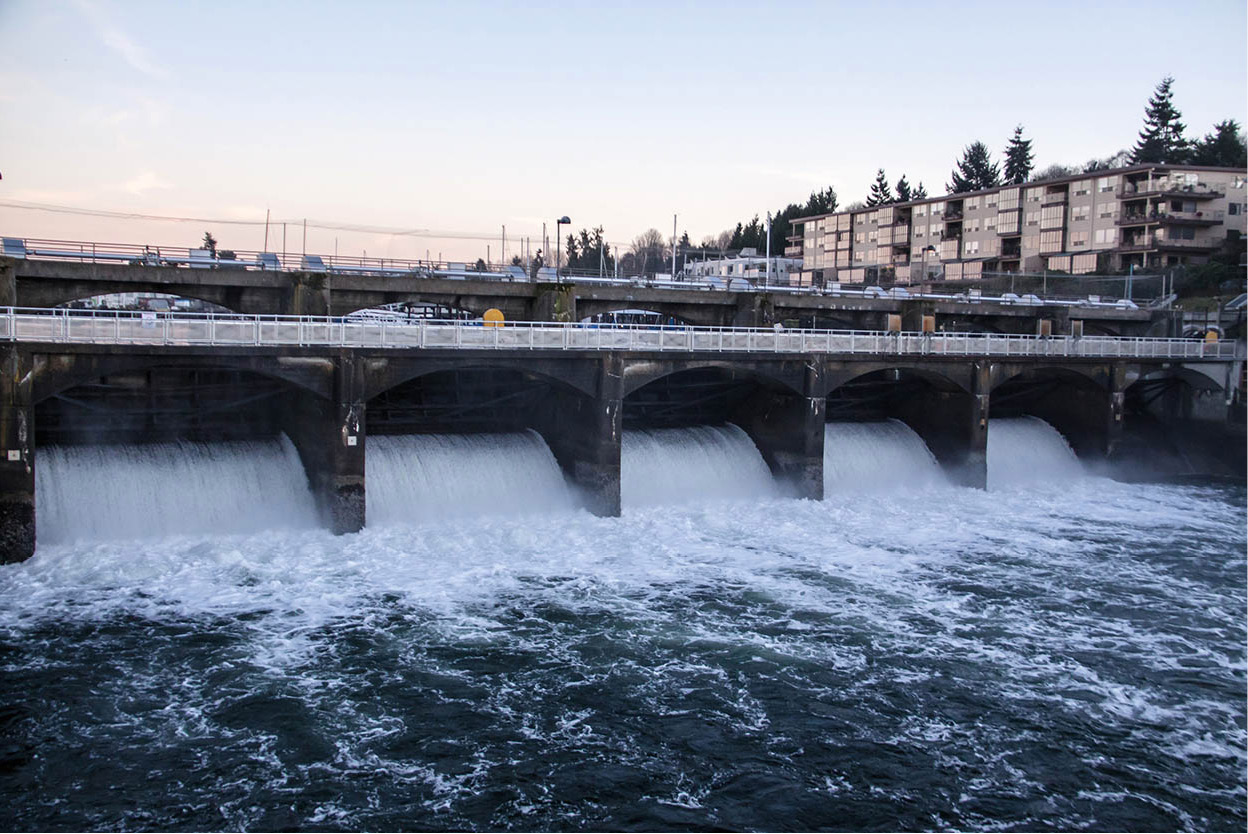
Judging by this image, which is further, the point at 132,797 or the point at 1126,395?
the point at 1126,395

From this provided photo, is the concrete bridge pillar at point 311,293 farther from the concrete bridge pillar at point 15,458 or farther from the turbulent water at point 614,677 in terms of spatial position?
the concrete bridge pillar at point 15,458

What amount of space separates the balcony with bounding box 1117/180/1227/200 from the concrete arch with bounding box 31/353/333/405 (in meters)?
85.7

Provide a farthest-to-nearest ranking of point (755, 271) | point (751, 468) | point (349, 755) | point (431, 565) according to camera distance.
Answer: point (755, 271) < point (751, 468) < point (431, 565) < point (349, 755)

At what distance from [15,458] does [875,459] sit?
123 ft

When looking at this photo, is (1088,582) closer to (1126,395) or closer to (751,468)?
(751,468)

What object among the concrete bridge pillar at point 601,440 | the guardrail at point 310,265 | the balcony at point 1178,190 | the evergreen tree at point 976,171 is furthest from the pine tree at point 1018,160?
the concrete bridge pillar at point 601,440

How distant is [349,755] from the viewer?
19266 mm

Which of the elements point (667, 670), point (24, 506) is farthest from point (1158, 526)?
point (24, 506)

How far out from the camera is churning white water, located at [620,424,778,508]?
42.8 m

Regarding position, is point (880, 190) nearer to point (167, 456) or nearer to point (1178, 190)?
point (1178, 190)

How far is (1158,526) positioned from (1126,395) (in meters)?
21.3

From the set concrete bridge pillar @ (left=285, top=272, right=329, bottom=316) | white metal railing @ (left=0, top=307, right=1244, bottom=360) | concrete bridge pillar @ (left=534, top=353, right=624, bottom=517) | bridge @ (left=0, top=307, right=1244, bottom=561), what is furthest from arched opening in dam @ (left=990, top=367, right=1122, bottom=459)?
concrete bridge pillar @ (left=285, top=272, right=329, bottom=316)

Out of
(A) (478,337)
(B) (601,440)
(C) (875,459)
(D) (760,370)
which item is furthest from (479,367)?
(C) (875,459)

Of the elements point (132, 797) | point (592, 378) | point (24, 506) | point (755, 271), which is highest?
point (755, 271)
